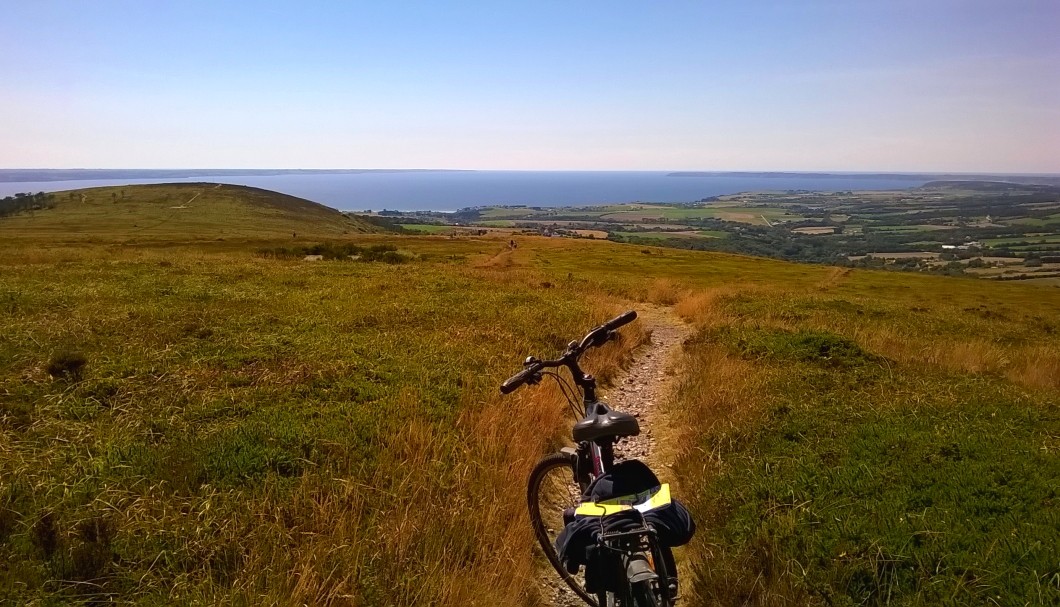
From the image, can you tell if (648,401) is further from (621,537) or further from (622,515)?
(621,537)

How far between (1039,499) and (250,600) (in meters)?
6.98

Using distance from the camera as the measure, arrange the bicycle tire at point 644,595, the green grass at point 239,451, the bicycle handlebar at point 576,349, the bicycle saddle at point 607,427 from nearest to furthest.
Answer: the bicycle tire at point 644,595
the bicycle saddle at point 607,427
the green grass at point 239,451
the bicycle handlebar at point 576,349

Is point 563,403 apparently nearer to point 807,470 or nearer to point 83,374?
point 807,470

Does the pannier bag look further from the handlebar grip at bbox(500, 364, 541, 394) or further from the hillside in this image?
the hillside

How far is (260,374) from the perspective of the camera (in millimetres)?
9039

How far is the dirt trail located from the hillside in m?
68.7

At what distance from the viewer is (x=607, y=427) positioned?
345 cm

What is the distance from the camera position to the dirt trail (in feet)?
17.0

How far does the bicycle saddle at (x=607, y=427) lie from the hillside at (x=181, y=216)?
253 ft

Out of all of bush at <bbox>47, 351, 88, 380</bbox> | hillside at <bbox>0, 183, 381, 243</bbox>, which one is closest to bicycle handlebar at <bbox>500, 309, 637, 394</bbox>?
bush at <bbox>47, 351, 88, 380</bbox>

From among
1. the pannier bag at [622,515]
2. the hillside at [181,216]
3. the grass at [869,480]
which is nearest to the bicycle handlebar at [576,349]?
the pannier bag at [622,515]

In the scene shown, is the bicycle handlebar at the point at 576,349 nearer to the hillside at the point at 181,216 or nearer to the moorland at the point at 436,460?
the moorland at the point at 436,460

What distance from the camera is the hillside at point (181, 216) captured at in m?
82.3

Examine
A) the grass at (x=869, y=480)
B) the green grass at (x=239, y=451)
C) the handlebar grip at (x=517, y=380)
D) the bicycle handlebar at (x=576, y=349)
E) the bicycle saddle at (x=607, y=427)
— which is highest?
the bicycle handlebar at (x=576, y=349)
